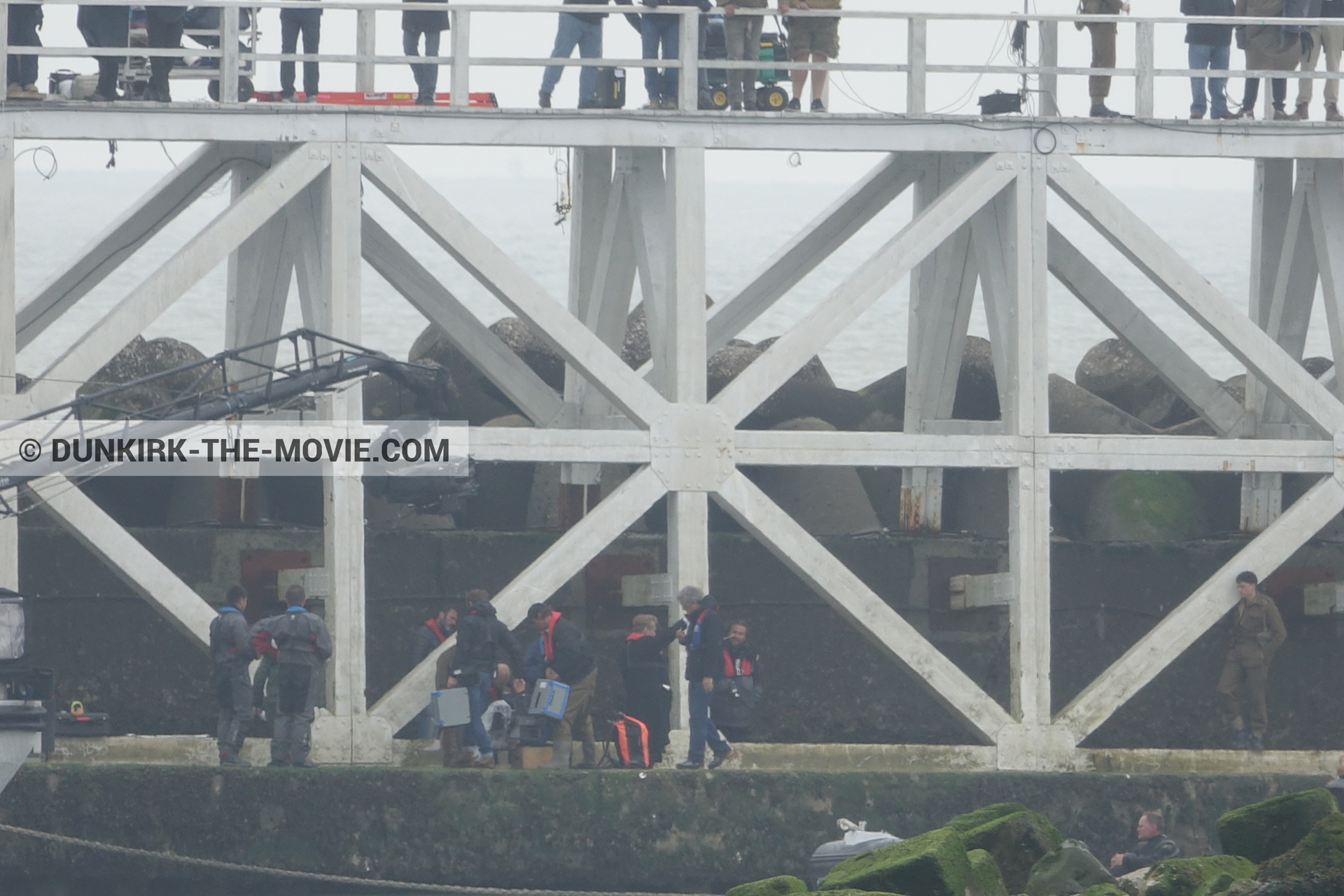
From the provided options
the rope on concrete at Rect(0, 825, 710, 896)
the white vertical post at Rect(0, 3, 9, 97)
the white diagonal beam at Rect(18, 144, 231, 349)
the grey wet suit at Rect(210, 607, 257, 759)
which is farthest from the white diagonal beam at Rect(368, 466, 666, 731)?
the white vertical post at Rect(0, 3, 9, 97)

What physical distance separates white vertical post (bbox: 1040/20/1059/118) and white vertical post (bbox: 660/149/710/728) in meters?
3.45

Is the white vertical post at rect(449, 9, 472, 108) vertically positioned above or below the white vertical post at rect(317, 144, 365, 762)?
above

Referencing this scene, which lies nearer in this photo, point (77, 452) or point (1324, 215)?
point (77, 452)

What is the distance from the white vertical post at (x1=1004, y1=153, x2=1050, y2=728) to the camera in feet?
65.1

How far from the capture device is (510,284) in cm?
1922

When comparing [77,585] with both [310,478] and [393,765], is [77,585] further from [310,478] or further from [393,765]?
[393,765]

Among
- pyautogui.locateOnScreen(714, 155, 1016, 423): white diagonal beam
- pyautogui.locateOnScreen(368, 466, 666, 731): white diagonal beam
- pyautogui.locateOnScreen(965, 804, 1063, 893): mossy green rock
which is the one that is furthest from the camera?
pyautogui.locateOnScreen(714, 155, 1016, 423): white diagonal beam

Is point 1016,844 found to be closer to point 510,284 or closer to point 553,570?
point 553,570

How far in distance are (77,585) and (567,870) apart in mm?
6493

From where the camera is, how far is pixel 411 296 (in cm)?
2189

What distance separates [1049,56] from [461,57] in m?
5.46

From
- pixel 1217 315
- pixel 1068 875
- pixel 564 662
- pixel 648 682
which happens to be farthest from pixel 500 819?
pixel 1217 315

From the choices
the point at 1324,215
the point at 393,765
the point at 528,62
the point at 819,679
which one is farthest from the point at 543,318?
the point at 1324,215

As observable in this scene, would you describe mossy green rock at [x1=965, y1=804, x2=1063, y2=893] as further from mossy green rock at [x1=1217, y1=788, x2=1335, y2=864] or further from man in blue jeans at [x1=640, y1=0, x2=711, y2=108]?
man in blue jeans at [x1=640, y1=0, x2=711, y2=108]
